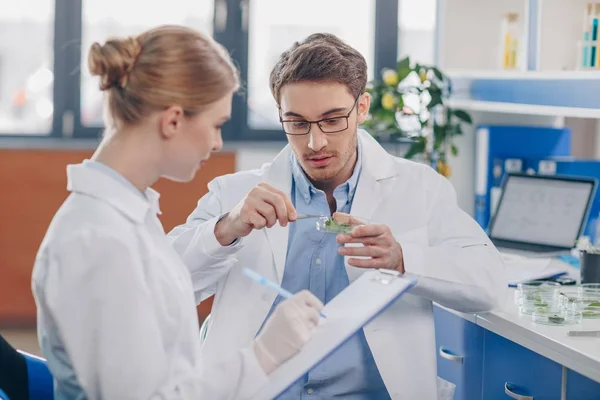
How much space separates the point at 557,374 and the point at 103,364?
96 cm

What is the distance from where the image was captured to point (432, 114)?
3590 millimetres

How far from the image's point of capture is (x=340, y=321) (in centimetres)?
151

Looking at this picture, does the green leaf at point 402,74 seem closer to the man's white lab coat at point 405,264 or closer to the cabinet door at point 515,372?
the man's white lab coat at point 405,264

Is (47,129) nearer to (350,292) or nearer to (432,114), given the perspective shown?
(432,114)

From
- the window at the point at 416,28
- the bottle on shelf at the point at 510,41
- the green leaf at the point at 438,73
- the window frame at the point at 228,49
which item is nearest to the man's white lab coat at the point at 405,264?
the bottle on shelf at the point at 510,41

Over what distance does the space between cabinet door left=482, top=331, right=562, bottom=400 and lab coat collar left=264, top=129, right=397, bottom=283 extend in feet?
1.26

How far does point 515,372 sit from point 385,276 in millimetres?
445

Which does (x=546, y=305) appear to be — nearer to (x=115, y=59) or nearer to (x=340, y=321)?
(x=340, y=321)

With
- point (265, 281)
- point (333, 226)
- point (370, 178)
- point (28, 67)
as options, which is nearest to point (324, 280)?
point (333, 226)

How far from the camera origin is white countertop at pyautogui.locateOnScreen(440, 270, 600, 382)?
1676 mm

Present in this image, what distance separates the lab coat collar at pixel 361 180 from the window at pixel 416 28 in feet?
9.90

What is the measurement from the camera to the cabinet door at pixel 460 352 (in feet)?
7.09

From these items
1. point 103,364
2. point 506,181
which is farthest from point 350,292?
point 506,181

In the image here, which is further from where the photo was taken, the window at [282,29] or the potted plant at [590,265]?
the window at [282,29]
